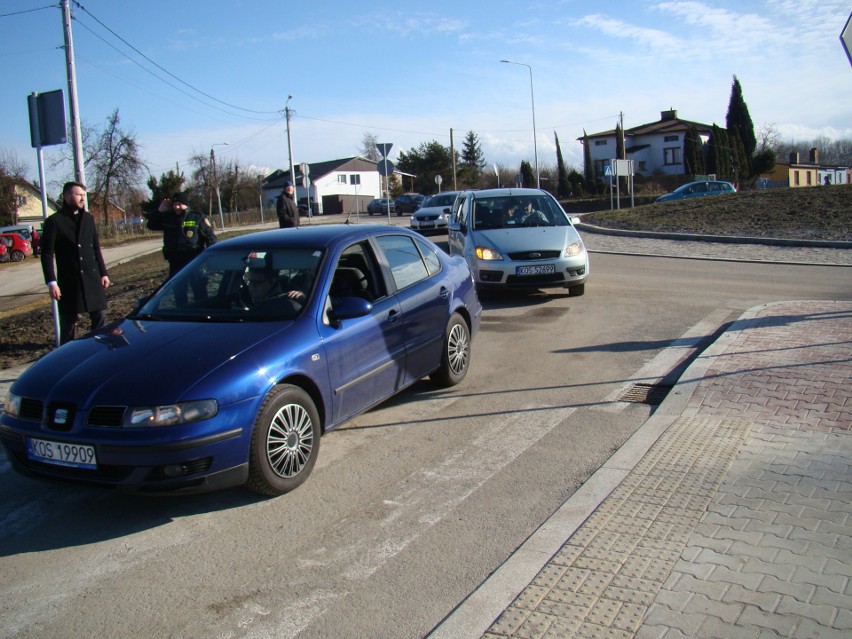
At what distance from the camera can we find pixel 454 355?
709 centimetres

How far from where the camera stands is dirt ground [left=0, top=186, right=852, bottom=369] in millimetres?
14297

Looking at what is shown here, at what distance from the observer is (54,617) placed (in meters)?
3.46

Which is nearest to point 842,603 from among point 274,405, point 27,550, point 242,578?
point 242,578

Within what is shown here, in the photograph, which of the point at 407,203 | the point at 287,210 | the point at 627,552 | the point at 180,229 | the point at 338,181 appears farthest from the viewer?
the point at 338,181

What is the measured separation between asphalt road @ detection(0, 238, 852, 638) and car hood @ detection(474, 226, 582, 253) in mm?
4288

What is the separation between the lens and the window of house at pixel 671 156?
78125mm

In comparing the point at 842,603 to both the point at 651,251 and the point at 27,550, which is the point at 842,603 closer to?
the point at 27,550

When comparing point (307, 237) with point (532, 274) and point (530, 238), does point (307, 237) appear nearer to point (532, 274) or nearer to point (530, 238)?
point (532, 274)

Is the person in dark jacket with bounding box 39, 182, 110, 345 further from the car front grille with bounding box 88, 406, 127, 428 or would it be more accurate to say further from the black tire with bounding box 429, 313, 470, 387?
the car front grille with bounding box 88, 406, 127, 428

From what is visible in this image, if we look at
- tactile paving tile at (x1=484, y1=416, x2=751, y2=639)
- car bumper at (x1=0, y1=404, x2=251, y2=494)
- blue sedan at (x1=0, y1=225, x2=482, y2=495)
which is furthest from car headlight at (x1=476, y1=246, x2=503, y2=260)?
car bumper at (x1=0, y1=404, x2=251, y2=494)

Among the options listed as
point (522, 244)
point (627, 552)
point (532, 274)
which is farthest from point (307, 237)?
point (522, 244)

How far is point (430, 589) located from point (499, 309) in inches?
323

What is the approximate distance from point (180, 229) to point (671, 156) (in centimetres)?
7597

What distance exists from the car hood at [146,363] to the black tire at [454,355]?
2.20 m
